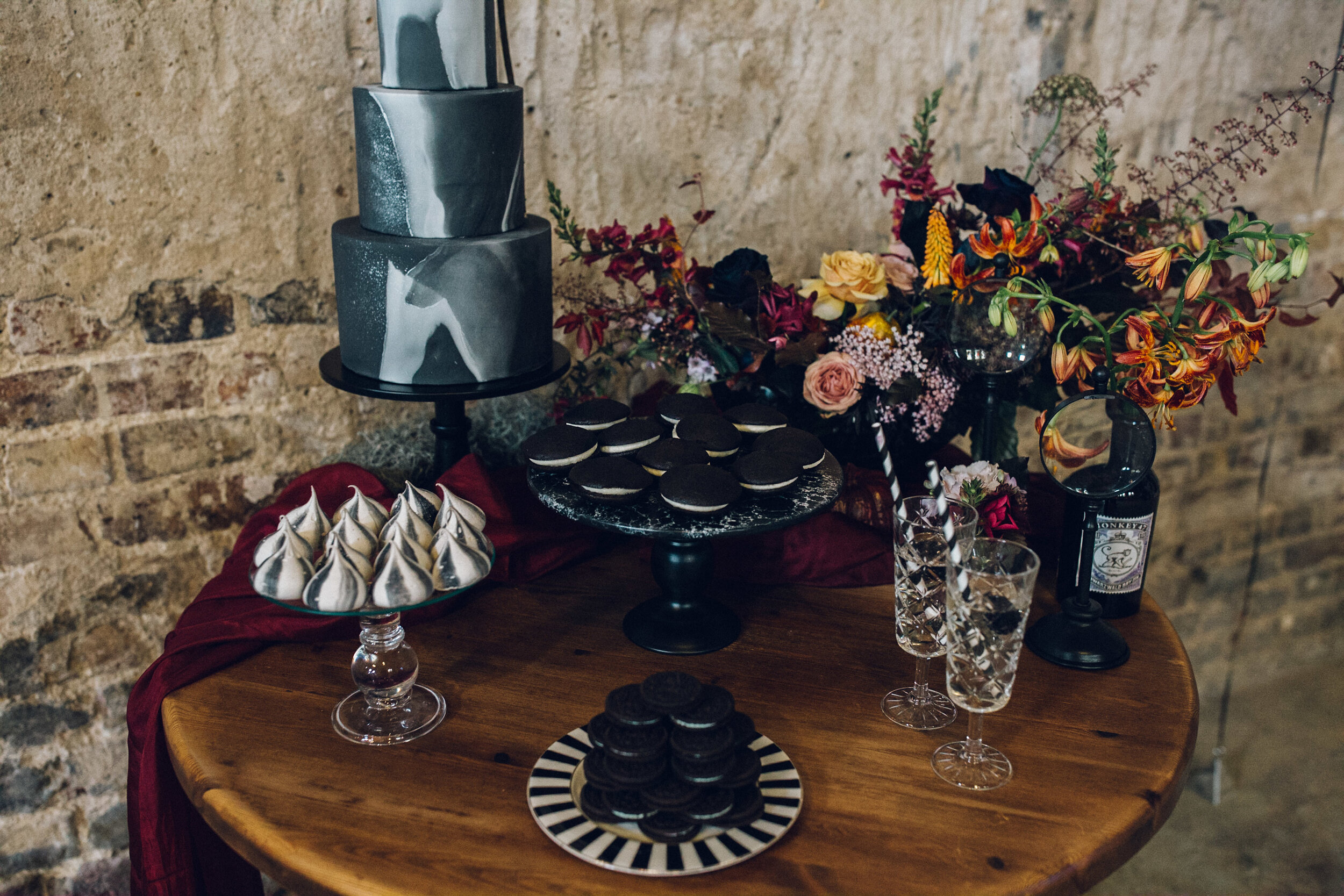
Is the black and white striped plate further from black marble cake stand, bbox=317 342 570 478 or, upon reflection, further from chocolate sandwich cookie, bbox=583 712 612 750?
black marble cake stand, bbox=317 342 570 478

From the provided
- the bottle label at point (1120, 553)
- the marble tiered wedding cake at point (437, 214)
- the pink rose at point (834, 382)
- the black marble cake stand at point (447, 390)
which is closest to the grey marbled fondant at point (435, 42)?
the marble tiered wedding cake at point (437, 214)

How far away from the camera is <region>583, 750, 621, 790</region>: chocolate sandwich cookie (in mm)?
877

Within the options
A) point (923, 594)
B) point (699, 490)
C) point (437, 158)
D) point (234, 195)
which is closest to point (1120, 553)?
point (923, 594)

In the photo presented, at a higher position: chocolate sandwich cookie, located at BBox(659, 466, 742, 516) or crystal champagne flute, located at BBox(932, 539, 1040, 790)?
chocolate sandwich cookie, located at BBox(659, 466, 742, 516)

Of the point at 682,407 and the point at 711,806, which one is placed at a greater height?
the point at 682,407

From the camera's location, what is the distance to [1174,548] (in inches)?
95.3

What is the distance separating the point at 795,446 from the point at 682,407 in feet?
0.58

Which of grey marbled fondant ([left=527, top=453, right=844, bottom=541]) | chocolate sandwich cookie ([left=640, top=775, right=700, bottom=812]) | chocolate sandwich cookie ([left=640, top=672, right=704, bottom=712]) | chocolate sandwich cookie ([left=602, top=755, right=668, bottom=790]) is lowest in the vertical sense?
chocolate sandwich cookie ([left=640, top=775, right=700, bottom=812])

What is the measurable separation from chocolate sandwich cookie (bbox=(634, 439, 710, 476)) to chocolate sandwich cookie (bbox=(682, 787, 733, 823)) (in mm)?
370

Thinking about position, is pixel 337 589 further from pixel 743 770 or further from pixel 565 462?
pixel 743 770

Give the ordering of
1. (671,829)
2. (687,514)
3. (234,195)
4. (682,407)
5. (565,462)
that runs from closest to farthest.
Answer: (671,829) < (687,514) < (565,462) < (682,407) < (234,195)

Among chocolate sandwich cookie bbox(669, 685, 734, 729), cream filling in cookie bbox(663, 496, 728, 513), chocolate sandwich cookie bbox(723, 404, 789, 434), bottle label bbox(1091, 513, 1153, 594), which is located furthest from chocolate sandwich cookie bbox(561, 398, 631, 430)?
bottle label bbox(1091, 513, 1153, 594)

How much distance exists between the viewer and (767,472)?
43.9 inches

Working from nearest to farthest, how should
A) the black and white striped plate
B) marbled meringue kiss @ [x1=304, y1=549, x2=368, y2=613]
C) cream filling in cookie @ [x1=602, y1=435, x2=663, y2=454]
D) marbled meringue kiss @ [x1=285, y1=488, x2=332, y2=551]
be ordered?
1. the black and white striped plate
2. marbled meringue kiss @ [x1=304, y1=549, x2=368, y2=613]
3. marbled meringue kiss @ [x1=285, y1=488, x2=332, y2=551]
4. cream filling in cookie @ [x1=602, y1=435, x2=663, y2=454]
